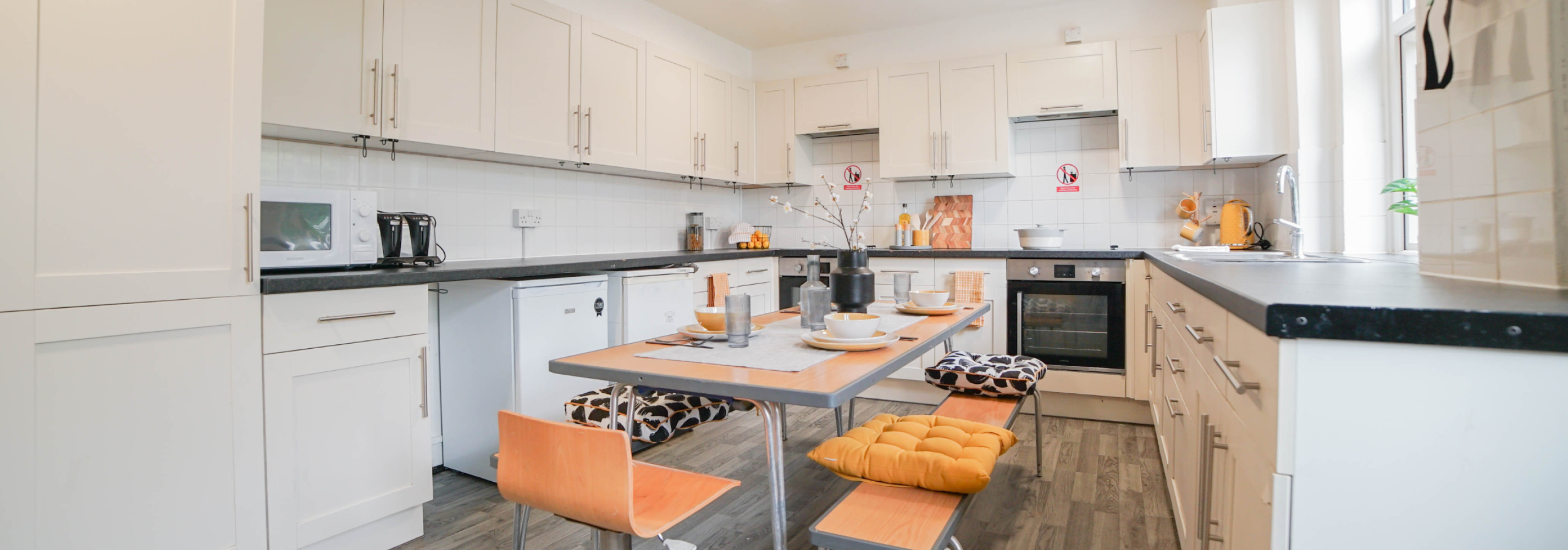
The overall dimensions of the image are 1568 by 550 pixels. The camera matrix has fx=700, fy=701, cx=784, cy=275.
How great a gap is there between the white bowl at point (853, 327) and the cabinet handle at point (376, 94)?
1854mm

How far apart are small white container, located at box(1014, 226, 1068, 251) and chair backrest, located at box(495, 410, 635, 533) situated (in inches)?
123

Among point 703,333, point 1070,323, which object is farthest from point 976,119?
point 703,333

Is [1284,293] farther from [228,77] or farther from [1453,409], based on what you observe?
[228,77]

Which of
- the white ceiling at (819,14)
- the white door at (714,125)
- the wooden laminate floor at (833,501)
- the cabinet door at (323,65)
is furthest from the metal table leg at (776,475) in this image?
the white ceiling at (819,14)

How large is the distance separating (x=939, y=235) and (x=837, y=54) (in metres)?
1.41

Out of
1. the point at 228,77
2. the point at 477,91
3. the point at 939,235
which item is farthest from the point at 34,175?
the point at 939,235

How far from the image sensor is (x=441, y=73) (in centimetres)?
271

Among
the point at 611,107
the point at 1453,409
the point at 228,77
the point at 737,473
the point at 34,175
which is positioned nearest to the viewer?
the point at 1453,409

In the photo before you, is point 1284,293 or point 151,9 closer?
point 1284,293

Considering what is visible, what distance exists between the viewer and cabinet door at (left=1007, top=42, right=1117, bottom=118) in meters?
3.78

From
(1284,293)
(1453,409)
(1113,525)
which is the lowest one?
(1113,525)

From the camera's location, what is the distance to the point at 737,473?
2.71 m

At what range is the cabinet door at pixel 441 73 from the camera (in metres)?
2.54

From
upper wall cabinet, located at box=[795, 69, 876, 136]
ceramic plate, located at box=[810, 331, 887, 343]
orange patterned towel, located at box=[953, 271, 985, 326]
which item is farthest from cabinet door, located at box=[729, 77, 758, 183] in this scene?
ceramic plate, located at box=[810, 331, 887, 343]
